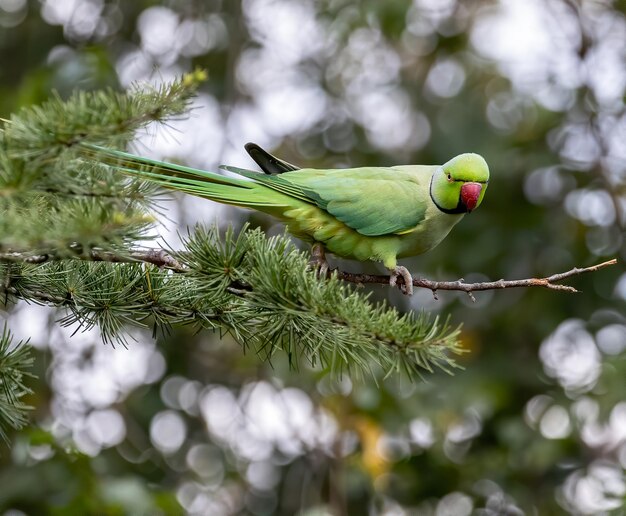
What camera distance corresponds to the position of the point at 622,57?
5.18 meters

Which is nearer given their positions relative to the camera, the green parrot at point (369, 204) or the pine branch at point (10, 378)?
the pine branch at point (10, 378)

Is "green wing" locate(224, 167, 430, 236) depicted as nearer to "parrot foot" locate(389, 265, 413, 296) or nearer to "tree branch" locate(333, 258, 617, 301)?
"parrot foot" locate(389, 265, 413, 296)

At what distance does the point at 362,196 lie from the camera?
3.24m

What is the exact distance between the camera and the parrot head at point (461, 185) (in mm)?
3279

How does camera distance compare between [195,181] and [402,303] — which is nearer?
[195,181]

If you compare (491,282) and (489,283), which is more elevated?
(489,283)

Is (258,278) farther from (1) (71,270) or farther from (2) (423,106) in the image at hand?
(2) (423,106)

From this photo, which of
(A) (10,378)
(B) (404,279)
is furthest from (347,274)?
(A) (10,378)

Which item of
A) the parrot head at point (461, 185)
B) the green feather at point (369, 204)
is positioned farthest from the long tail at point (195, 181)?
the parrot head at point (461, 185)

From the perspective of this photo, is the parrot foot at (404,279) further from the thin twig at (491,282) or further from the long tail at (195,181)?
the long tail at (195,181)

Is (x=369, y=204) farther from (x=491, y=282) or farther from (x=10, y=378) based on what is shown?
(x=10, y=378)

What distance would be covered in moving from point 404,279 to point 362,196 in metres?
0.42

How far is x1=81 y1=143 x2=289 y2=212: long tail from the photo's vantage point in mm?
1873

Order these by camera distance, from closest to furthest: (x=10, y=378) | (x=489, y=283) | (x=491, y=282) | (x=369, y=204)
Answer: (x=10, y=378)
(x=489, y=283)
(x=491, y=282)
(x=369, y=204)
